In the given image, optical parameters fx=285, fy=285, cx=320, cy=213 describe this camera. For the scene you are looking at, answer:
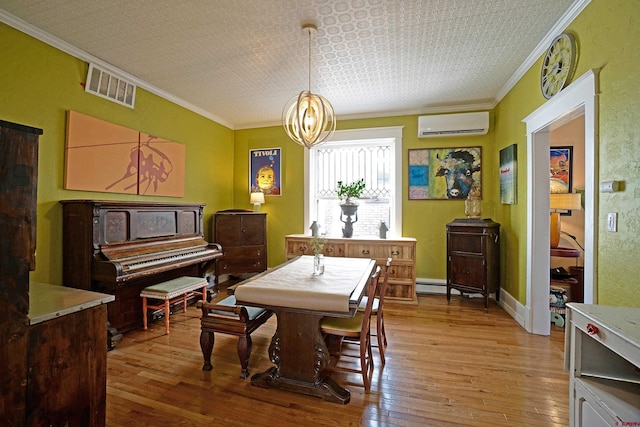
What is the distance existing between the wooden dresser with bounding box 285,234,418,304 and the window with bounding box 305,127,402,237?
0.50 m

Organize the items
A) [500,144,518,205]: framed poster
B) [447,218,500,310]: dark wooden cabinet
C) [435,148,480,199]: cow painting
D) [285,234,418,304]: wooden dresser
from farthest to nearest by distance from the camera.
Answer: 1. [435,148,480,199]: cow painting
2. [285,234,418,304]: wooden dresser
3. [447,218,500,310]: dark wooden cabinet
4. [500,144,518,205]: framed poster

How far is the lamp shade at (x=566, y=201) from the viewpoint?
3.46 m

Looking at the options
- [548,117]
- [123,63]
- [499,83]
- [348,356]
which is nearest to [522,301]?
[548,117]

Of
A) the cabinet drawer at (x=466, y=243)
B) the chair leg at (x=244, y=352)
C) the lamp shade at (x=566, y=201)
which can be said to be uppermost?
the lamp shade at (x=566, y=201)

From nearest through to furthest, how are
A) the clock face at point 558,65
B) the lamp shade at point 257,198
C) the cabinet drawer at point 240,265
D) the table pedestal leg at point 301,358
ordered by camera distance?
the table pedestal leg at point 301,358 → the clock face at point 558,65 → the cabinet drawer at point 240,265 → the lamp shade at point 257,198

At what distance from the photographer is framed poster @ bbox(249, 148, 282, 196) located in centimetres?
507

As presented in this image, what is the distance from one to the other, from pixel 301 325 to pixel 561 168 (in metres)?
4.11

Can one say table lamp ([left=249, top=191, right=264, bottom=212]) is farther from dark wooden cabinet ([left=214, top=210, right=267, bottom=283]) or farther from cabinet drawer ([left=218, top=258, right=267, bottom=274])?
cabinet drawer ([left=218, top=258, right=267, bottom=274])

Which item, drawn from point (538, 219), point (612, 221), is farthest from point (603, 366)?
point (538, 219)

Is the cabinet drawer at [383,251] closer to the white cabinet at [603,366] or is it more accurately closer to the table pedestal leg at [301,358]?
the table pedestal leg at [301,358]

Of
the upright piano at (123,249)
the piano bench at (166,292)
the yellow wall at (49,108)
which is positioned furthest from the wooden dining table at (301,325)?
the yellow wall at (49,108)

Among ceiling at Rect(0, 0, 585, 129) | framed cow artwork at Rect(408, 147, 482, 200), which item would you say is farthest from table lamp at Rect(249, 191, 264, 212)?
framed cow artwork at Rect(408, 147, 482, 200)

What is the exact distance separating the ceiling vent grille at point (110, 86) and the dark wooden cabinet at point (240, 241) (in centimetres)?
190

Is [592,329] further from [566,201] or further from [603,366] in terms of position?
[566,201]
